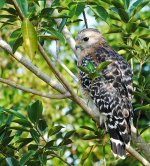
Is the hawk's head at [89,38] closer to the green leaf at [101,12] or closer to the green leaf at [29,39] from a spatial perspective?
the green leaf at [101,12]

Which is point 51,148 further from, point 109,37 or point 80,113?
point 109,37

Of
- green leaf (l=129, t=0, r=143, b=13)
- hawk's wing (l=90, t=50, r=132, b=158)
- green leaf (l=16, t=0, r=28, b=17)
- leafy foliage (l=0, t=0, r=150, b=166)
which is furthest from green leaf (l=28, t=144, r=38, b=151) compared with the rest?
green leaf (l=129, t=0, r=143, b=13)

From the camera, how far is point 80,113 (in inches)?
293

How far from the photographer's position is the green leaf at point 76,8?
402 centimetres

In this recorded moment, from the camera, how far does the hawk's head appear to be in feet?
20.9

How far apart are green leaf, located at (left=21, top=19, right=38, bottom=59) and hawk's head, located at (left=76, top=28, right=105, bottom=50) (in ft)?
11.3

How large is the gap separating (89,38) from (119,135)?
190 centimetres

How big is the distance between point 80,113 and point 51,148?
368 centimetres

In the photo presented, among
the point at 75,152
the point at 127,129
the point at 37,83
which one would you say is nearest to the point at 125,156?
the point at 127,129

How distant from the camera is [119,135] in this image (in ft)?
16.0

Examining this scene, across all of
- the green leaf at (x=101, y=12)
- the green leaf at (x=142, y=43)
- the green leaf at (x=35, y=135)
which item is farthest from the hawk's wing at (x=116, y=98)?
the green leaf at (x=35, y=135)

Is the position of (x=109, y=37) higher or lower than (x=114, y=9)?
lower

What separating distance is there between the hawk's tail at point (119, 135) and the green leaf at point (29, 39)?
1956mm

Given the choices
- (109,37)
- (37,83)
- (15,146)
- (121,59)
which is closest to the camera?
(15,146)
